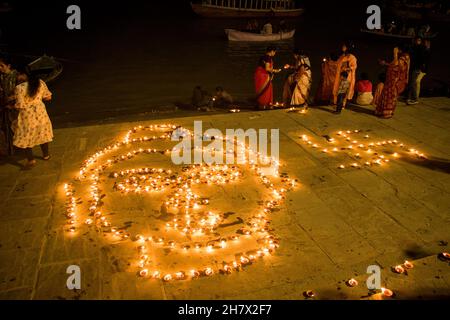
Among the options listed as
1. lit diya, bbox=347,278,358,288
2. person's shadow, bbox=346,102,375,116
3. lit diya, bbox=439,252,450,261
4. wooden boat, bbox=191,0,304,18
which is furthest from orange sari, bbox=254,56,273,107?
wooden boat, bbox=191,0,304,18

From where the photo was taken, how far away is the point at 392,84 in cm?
854

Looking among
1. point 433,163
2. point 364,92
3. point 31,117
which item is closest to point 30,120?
point 31,117

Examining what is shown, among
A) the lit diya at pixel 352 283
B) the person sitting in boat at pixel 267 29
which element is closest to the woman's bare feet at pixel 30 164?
the lit diya at pixel 352 283

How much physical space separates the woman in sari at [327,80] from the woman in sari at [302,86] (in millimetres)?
486

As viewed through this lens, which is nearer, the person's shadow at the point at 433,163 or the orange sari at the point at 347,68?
the person's shadow at the point at 433,163

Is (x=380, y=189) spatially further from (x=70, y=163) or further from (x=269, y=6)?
(x=269, y=6)

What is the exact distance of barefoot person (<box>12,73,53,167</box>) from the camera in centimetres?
575

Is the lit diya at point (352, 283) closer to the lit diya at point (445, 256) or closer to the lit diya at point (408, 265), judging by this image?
the lit diya at point (408, 265)

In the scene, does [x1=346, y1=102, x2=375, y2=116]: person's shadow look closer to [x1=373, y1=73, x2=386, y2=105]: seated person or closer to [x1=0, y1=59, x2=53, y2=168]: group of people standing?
[x1=373, y1=73, x2=386, y2=105]: seated person

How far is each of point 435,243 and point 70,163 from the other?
225 inches

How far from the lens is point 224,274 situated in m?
4.05

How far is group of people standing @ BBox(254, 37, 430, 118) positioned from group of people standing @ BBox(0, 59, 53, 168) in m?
5.05

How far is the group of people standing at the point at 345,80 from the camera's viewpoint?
862 cm

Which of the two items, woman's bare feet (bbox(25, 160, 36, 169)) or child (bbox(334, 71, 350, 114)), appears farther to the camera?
child (bbox(334, 71, 350, 114))
